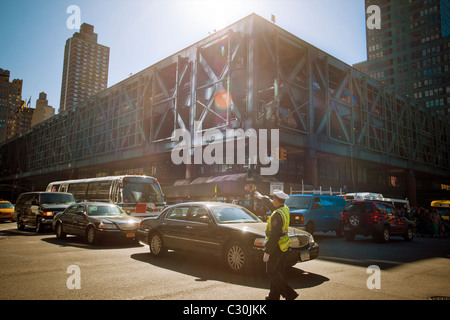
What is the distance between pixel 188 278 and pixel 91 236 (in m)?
6.11

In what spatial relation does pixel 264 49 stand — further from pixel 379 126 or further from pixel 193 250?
pixel 193 250

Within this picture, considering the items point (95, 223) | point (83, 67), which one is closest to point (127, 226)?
point (95, 223)

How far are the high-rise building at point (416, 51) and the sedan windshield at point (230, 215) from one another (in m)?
100.0

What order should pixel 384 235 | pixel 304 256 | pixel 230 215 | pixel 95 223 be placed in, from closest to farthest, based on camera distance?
pixel 304 256 → pixel 230 215 → pixel 95 223 → pixel 384 235

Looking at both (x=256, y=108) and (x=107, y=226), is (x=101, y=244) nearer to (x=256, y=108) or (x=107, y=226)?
(x=107, y=226)

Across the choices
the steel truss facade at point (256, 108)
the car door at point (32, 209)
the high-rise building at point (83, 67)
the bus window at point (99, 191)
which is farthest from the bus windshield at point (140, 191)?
the high-rise building at point (83, 67)

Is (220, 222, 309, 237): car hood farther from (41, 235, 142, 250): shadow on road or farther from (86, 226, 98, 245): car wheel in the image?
(86, 226, 98, 245): car wheel

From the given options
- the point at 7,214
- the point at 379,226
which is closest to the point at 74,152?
the point at 7,214

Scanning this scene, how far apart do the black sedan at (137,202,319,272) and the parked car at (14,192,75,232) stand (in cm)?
819

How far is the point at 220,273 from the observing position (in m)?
6.60

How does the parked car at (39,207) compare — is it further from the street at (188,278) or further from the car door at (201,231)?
the car door at (201,231)

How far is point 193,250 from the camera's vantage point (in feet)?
24.5

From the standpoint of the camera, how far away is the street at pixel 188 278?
5020mm
